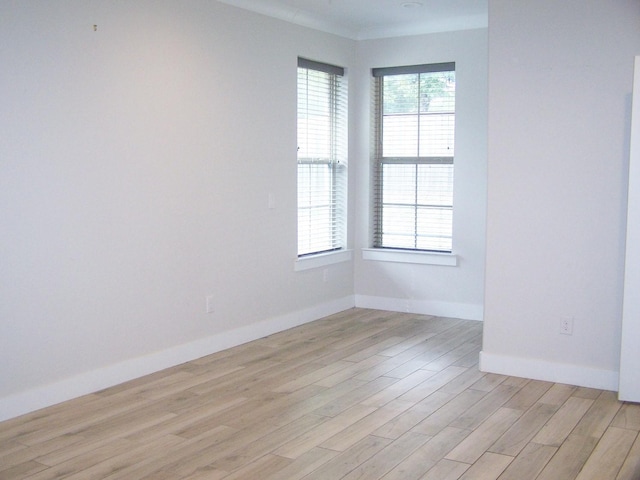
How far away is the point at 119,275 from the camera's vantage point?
173 inches

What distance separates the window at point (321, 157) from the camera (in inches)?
243

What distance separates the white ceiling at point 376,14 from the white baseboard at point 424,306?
2.47 m

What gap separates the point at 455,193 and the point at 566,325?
2.08 metres

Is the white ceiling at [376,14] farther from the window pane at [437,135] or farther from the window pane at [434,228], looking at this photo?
the window pane at [434,228]

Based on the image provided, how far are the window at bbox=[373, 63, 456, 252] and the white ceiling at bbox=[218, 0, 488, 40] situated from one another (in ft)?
1.17

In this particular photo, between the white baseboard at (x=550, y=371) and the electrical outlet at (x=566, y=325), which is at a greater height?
the electrical outlet at (x=566, y=325)

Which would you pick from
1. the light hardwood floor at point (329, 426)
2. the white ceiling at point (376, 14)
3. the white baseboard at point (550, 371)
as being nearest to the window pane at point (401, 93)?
the white ceiling at point (376, 14)

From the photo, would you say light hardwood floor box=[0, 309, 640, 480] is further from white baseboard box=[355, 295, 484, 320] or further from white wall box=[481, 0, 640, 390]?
white baseboard box=[355, 295, 484, 320]

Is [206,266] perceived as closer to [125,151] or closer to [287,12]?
[125,151]

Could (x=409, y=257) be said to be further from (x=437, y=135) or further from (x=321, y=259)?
(x=437, y=135)

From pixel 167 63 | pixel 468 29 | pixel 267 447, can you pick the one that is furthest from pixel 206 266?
pixel 468 29

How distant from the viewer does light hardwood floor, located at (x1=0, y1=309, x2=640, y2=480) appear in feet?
10.6

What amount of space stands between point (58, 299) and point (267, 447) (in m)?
1.53

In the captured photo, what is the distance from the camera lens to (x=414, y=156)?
6.57 meters
